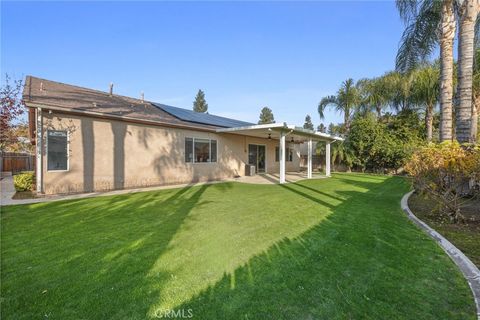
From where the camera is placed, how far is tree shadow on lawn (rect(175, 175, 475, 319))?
245 centimetres

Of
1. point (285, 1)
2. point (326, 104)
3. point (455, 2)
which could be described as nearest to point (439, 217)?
point (455, 2)

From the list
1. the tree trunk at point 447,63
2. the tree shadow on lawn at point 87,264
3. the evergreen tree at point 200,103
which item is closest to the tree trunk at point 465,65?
the tree trunk at point 447,63

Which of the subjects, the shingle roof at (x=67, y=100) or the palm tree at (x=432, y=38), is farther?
the shingle roof at (x=67, y=100)

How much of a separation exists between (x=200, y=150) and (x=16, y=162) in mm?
15824

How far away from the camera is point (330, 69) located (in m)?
18.4

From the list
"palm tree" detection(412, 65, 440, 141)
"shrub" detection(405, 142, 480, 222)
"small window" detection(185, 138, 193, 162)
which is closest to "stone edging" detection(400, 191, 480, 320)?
"shrub" detection(405, 142, 480, 222)

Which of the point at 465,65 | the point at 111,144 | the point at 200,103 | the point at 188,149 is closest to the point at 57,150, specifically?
the point at 111,144

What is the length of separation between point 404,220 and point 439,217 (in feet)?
3.17

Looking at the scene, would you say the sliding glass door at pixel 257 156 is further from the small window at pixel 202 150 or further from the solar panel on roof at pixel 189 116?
the small window at pixel 202 150

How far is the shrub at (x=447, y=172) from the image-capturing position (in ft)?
17.5

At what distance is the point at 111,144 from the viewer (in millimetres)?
10211

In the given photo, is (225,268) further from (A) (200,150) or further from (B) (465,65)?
(A) (200,150)

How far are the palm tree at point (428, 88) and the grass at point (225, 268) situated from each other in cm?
1932

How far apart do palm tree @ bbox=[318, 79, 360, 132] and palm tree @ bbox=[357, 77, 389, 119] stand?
4.70 feet
